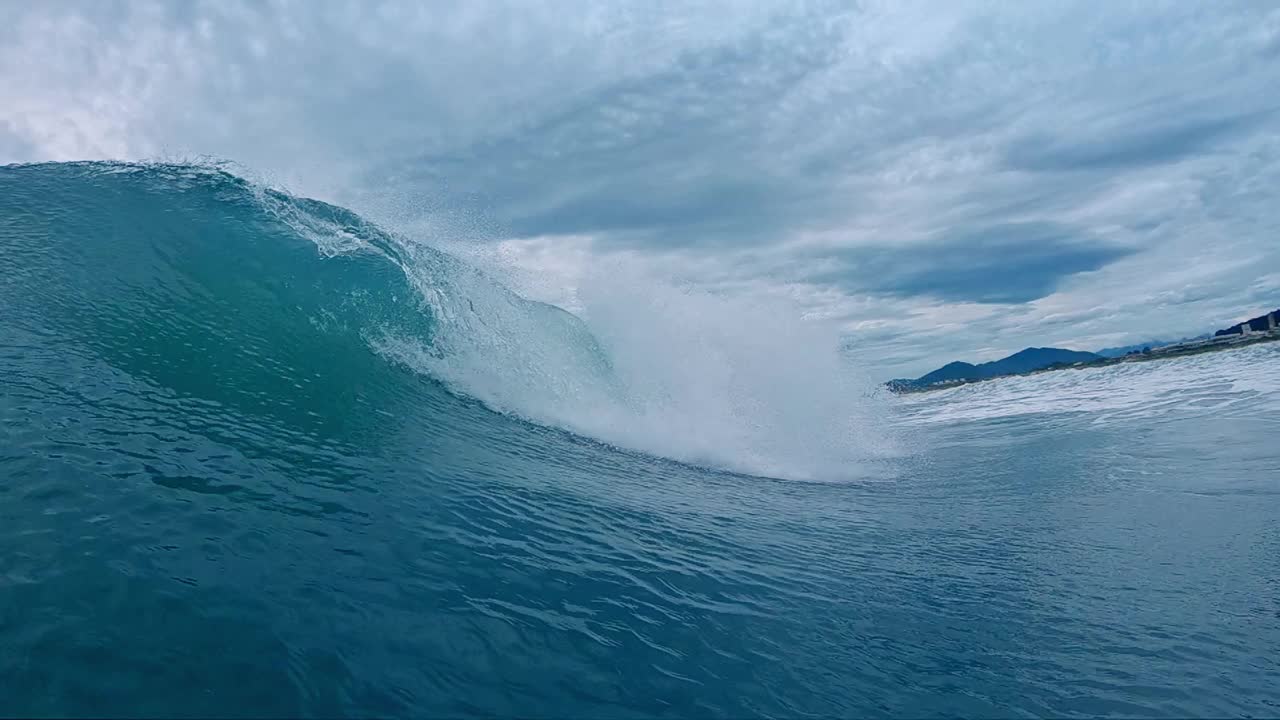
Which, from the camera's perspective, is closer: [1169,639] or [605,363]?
[1169,639]

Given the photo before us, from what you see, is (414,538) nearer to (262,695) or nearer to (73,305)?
(262,695)

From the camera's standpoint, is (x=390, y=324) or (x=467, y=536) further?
(x=390, y=324)

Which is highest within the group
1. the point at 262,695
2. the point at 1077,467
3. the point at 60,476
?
the point at 60,476

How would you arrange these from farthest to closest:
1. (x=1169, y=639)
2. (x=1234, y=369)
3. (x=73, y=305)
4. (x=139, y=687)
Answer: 1. (x=1234, y=369)
2. (x=73, y=305)
3. (x=1169, y=639)
4. (x=139, y=687)

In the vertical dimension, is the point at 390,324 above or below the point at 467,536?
above

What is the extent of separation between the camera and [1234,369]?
3203cm

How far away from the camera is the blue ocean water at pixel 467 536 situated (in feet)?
13.6

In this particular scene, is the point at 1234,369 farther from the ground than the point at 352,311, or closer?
closer

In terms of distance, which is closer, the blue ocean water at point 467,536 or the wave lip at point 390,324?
the blue ocean water at point 467,536

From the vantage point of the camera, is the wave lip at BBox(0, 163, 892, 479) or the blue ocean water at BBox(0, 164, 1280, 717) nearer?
the blue ocean water at BBox(0, 164, 1280, 717)

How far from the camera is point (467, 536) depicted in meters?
6.36

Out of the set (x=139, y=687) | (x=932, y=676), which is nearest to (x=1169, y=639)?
(x=932, y=676)

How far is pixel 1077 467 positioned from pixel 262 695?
1450 centimetres

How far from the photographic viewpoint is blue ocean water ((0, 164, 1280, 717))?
4.14 meters
